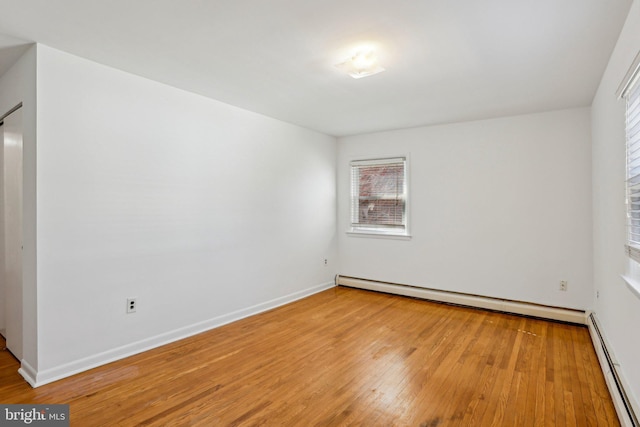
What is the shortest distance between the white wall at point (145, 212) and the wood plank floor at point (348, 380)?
1.10ft

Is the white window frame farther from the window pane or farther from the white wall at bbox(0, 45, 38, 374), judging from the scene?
the white wall at bbox(0, 45, 38, 374)

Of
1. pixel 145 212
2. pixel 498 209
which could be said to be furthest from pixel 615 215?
pixel 145 212

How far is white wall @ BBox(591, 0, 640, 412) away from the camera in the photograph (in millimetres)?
1896

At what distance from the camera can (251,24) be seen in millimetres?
2059

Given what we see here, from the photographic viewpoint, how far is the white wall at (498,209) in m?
3.68

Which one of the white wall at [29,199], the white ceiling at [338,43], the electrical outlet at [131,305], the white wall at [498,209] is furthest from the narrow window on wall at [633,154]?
the white wall at [29,199]

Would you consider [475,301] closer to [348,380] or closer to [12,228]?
[348,380]

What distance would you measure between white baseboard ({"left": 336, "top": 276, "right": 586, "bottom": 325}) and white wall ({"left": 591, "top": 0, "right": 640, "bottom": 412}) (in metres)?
0.43

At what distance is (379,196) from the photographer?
16.6 feet

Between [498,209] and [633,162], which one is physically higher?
[633,162]

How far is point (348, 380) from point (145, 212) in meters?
2.19

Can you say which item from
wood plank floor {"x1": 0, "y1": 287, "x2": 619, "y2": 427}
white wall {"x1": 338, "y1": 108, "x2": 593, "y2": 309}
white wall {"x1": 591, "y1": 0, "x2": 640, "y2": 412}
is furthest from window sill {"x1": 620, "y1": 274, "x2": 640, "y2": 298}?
white wall {"x1": 338, "y1": 108, "x2": 593, "y2": 309}

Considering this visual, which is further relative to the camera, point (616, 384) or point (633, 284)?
point (616, 384)

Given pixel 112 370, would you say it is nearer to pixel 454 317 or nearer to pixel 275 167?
pixel 275 167
